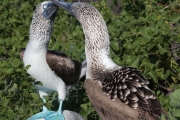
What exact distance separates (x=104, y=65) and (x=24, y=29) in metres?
3.53

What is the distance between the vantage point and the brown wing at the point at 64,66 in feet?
21.7

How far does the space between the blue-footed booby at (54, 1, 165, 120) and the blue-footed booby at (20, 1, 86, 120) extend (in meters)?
1.14

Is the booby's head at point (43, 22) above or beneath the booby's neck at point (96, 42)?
beneath

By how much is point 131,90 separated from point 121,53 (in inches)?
71.4

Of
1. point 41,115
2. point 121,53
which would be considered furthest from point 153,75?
point 41,115

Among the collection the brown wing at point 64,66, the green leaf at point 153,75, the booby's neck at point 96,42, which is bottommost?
the brown wing at point 64,66

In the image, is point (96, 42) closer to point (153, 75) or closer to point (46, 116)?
point (46, 116)

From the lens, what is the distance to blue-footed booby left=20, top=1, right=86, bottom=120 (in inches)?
252

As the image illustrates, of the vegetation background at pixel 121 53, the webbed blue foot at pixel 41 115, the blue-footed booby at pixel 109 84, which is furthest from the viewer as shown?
the vegetation background at pixel 121 53

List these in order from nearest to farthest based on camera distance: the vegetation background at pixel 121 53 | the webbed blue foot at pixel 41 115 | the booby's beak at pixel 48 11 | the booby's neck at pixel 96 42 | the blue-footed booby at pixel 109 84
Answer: the blue-footed booby at pixel 109 84, the booby's neck at pixel 96 42, the webbed blue foot at pixel 41 115, the vegetation background at pixel 121 53, the booby's beak at pixel 48 11

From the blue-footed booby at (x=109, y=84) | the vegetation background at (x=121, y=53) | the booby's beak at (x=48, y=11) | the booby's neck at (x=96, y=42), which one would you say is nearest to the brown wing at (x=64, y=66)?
the vegetation background at (x=121, y=53)

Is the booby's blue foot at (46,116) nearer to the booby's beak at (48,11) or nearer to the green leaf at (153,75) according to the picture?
the green leaf at (153,75)

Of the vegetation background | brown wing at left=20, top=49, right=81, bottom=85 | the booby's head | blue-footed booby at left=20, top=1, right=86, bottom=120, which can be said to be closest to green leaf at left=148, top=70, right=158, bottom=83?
the vegetation background

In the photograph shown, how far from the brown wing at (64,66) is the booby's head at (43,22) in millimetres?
201
